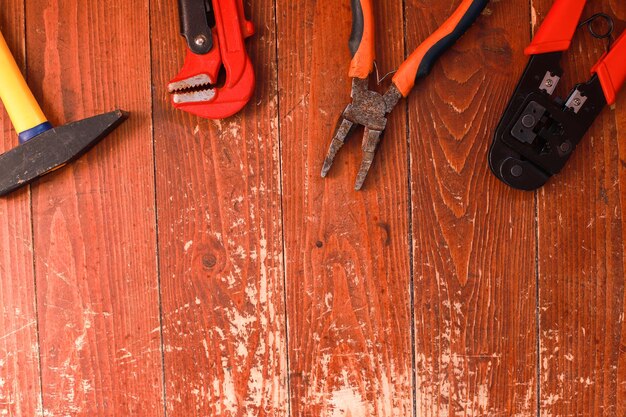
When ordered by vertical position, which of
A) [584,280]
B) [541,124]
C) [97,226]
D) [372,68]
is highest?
[372,68]

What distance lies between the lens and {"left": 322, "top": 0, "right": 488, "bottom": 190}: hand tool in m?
0.87

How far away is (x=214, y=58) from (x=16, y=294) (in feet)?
1.71

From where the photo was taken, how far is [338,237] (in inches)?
37.3

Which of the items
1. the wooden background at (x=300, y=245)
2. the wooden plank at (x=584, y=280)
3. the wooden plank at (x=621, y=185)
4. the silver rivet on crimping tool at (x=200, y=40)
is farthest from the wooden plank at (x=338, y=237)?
the wooden plank at (x=621, y=185)

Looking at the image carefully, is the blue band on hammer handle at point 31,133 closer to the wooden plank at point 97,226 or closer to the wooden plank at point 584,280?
the wooden plank at point 97,226

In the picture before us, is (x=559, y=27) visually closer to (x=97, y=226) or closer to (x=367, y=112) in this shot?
(x=367, y=112)

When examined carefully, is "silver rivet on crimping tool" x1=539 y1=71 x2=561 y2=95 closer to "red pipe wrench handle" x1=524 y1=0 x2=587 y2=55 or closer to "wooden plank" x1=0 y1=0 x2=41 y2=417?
"red pipe wrench handle" x1=524 y1=0 x2=587 y2=55

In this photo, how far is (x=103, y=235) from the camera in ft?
3.14

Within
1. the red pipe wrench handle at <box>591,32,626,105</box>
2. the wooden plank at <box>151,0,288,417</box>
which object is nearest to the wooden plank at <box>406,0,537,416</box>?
the red pipe wrench handle at <box>591,32,626,105</box>

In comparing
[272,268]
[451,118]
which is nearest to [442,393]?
[272,268]

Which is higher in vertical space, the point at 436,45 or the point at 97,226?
the point at 436,45

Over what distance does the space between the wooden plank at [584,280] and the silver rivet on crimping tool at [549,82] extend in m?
0.11

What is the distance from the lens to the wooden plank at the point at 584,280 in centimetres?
93

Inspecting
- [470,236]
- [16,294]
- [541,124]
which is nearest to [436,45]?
[541,124]
